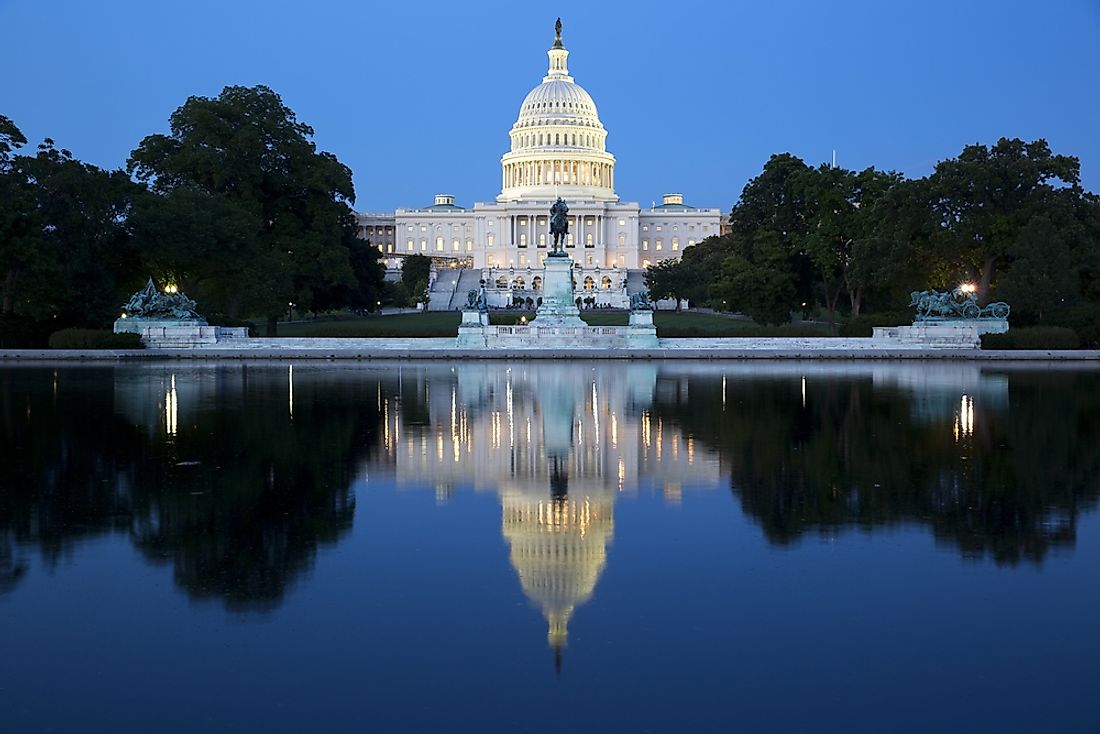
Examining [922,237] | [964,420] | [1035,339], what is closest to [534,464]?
[964,420]

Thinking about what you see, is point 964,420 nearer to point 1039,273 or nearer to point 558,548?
point 558,548

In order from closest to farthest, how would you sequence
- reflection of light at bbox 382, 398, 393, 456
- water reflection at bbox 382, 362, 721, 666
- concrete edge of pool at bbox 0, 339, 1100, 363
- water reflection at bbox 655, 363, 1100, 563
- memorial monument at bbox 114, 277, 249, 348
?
water reflection at bbox 382, 362, 721, 666, water reflection at bbox 655, 363, 1100, 563, reflection of light at bbox 382, 398, 393, 456, concrete edge of pool at bbox 0, 339, 1100, 363, memorial monument at bbox 114, 277, 249, 348

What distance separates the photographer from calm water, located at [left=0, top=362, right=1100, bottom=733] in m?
7.39

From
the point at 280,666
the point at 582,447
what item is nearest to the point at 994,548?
the point at 280,666

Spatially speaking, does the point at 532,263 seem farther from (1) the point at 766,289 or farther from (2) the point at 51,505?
(2) the point at 51,505

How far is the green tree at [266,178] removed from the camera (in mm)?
59719

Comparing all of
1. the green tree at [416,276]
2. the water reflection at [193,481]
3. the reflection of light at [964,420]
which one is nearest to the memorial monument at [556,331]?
the water reflection at [193,481]

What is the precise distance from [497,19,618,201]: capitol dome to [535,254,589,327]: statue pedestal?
360ft

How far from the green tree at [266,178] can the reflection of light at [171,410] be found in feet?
93.7

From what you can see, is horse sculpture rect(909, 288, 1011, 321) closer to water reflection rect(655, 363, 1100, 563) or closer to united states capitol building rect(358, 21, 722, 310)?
water reflection rect(655, 363, 1100, 563)

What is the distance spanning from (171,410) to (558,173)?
144831 mm

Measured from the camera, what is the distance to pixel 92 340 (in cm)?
4872

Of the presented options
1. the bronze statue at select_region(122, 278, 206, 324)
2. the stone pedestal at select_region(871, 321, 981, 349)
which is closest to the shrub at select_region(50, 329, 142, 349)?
the bronze statue at select_region(122, 278, 206, 324)

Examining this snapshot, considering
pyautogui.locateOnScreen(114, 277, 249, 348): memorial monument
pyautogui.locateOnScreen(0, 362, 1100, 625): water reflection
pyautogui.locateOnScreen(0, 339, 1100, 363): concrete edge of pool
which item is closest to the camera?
pyautogui.locateOnScreen(0, 362, 1100, 625): water reflection
